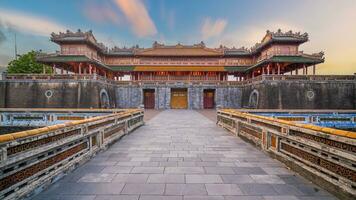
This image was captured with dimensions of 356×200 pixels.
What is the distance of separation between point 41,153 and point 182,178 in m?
2.80

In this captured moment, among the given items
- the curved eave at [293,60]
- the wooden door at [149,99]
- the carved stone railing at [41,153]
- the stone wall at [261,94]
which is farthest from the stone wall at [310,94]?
the carved stone railing at [41,153]

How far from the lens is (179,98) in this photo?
31312 millimetres

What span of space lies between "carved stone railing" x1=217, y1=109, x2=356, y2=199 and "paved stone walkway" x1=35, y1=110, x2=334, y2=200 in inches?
9.3

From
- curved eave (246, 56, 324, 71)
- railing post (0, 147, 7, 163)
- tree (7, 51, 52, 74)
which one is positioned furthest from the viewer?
tree (7, 51, 52, 74)

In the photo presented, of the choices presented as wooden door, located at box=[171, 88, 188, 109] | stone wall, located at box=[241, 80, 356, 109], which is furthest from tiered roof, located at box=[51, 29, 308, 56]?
stone wall, located at box=[241, 80, 356, 109]

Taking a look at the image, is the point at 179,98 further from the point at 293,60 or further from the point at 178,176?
the point at 178,176

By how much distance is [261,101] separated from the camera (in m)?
24.1

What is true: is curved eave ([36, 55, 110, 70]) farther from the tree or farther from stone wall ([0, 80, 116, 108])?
the tree

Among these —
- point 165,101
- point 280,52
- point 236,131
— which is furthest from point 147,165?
point 280,52

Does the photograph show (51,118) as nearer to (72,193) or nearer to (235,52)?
(72,193)

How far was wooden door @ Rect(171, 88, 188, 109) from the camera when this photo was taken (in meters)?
31.2

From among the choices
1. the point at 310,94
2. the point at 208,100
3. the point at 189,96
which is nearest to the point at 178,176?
the point at 189,96

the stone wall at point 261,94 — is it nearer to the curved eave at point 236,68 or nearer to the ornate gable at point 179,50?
the curved eave at point 236,68

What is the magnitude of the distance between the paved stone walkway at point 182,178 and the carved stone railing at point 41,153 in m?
0.27
